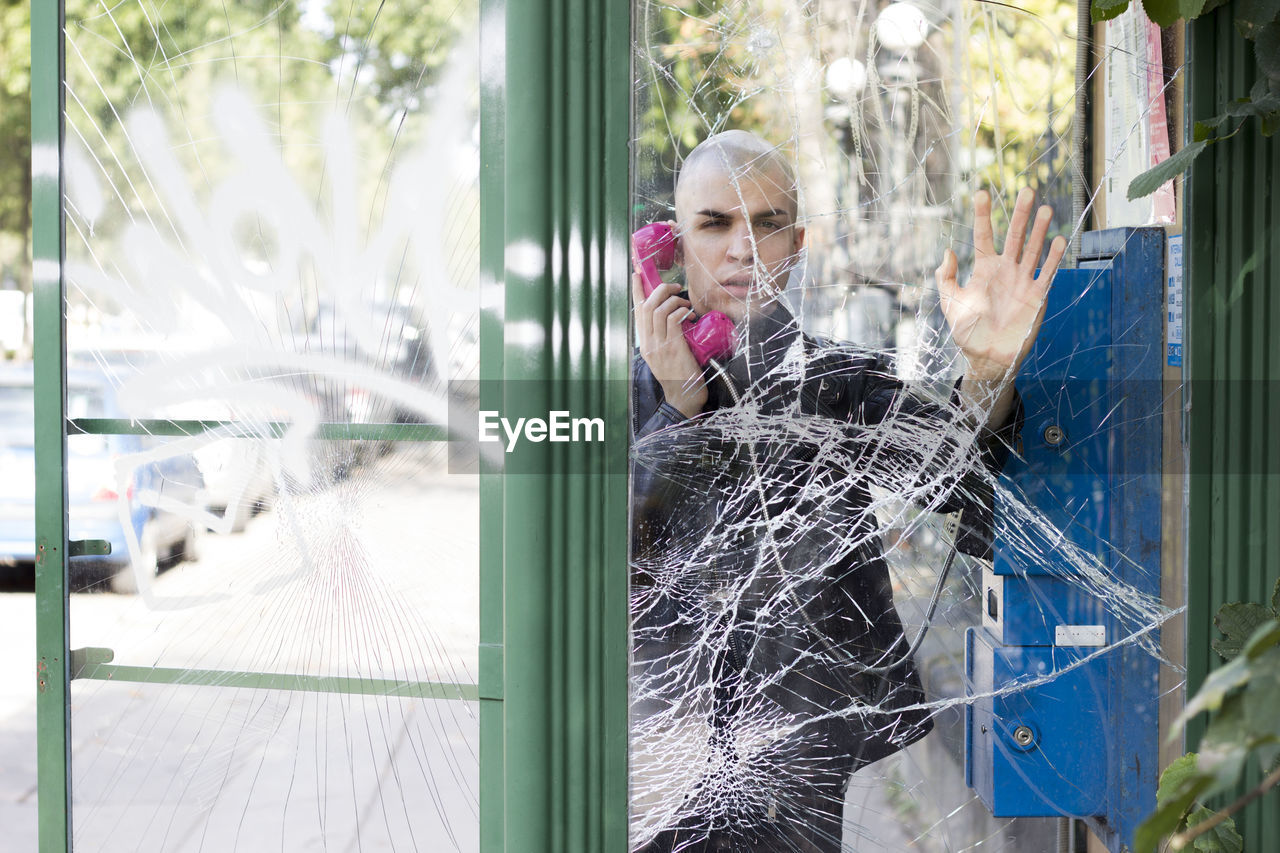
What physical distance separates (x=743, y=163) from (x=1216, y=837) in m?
1.32

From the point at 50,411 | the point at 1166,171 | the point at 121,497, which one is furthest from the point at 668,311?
the point at 50,411

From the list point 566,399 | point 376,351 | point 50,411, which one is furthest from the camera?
point 50,411

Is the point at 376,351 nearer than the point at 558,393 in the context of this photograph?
No

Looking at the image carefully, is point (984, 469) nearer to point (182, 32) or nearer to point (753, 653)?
point (753, 653)

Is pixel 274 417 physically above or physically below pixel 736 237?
below

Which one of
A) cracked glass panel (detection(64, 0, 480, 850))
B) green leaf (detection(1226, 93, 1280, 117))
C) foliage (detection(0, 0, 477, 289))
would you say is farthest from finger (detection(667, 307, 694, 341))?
green leaf (detection(1226, 93, 1280, 117))

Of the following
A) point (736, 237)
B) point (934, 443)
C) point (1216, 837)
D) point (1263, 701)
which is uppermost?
point (736, 237)

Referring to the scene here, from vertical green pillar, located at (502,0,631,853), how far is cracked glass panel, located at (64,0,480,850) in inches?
5.9

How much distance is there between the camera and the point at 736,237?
1716 mm

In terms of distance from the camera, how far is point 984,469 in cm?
171

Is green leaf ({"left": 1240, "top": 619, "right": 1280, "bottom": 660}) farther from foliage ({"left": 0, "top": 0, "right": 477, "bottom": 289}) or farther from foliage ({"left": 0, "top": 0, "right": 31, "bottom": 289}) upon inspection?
foliage ({"left": 0, "top": 0, "right": 31, "bottom": 289})

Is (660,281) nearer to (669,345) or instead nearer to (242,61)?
(669,345)

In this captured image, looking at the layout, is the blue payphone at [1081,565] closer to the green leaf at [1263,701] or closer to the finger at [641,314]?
the finger at [641,314]

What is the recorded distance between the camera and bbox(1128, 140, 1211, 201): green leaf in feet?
4.77
